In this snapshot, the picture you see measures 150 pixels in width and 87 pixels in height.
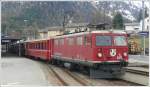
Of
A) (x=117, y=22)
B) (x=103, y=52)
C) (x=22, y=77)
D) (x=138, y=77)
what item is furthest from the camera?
(x=117, y=22)

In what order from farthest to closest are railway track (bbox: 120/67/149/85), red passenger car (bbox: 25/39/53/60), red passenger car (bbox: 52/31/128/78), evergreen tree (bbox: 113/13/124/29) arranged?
evergreen tree (bbox: 113/13/124/29) < red passenger car (bbox: 25/39/53/60) < red passenger car (bbox: 52/31/128/78) < railway track (bbox: 120/67/149/85)

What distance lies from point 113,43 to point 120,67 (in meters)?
1.11

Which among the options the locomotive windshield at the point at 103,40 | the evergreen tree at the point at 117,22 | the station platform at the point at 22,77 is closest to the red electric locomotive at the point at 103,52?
the locomotive windshield at the point at 103,40

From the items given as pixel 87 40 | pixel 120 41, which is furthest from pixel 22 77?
pixel 120 41

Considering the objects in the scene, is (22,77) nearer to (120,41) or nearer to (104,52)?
(104,52)

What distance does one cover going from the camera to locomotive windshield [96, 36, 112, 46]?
16502 mm

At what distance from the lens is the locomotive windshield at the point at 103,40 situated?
1650 cm

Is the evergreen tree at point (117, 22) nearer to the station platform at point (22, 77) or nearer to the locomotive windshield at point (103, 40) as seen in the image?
the station platform at point (22, 77)

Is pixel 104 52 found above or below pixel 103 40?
below

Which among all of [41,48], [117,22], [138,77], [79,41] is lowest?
[138,77]

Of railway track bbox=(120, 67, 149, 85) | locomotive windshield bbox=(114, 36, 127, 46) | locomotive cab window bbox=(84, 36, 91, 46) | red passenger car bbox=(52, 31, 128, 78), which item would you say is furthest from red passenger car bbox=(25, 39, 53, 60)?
locomotive windshield bbox=(114, 36, 127, 46)

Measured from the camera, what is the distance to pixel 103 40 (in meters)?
16.6

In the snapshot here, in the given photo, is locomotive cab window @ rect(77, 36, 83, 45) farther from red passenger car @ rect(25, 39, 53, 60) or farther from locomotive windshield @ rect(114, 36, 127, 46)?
red passenger car @ rect(25, 39, 53, 60)

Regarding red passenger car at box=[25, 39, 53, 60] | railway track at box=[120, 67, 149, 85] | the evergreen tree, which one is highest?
the evergreen tree
